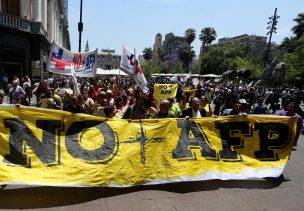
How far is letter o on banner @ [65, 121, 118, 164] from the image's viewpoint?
577 centimetres

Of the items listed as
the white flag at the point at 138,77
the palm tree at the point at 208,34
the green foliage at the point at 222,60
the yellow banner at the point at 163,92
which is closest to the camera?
the white flag at the point at 138,77

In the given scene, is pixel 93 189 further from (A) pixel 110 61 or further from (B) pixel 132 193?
→ (A) pixel 110 61

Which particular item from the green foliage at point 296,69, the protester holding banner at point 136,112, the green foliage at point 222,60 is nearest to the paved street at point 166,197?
the protester holding banner at point 136,112

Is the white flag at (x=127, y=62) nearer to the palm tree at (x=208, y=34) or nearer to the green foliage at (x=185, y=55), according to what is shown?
the palm tree at (x=208, y=34)

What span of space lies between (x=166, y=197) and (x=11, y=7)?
1030 inches

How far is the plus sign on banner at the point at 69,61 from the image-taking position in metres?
10.0

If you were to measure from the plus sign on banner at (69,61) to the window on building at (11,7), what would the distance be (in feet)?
61.7

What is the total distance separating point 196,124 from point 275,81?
47334mm

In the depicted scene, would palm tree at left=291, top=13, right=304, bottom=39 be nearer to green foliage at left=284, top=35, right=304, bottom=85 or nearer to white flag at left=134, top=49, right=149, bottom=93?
green foliage at left=284, top=35, right=304, bottom=85

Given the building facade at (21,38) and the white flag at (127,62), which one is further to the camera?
the building facade at (21,38)

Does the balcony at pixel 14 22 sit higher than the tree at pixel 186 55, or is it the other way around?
the tree at pixel 186 55

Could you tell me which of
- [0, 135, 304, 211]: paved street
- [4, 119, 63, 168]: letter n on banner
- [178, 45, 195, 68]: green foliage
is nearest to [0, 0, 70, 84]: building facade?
[4, 119, 63, 168]: letter n on banner

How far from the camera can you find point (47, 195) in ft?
18.3

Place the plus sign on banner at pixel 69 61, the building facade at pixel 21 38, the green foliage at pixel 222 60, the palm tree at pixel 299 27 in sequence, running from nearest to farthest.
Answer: the plus sign on banner at pixel 69 61 → the building facade at pixel 21 38 → the palm tree at pixel 299 27 → the green foliage at pixel 222 60
